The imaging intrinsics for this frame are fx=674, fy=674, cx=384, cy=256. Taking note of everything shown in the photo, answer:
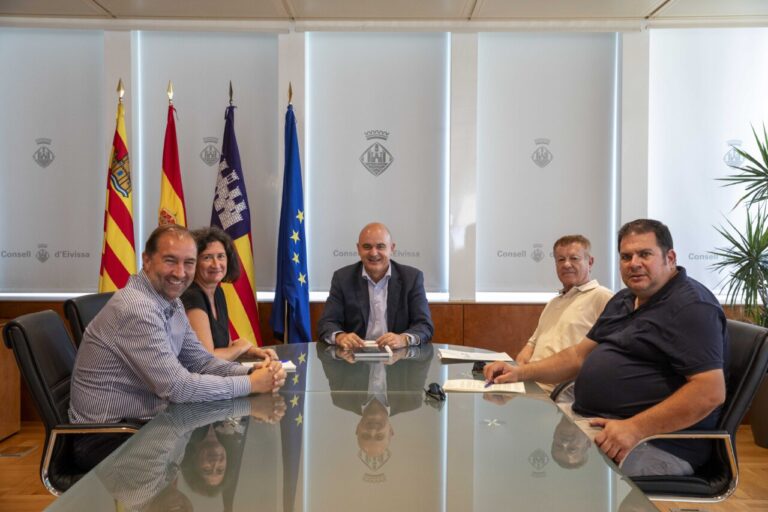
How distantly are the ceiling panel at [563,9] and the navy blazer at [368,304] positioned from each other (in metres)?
1.99

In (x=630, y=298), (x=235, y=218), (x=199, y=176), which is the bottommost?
(x=630, y=298)

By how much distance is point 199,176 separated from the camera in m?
5.07

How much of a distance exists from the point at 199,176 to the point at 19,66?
158cm

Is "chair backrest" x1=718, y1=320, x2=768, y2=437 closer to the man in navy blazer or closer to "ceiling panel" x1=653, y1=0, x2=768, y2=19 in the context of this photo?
the man in navy blazer

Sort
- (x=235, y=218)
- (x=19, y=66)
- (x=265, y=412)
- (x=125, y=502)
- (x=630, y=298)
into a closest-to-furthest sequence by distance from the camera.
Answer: (x=125, y=502), (x=265, y=412), (x=630, y=298), (x=235, y=218), (x=19, y=66)

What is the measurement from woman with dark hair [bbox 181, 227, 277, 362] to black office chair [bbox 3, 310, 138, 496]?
675mm

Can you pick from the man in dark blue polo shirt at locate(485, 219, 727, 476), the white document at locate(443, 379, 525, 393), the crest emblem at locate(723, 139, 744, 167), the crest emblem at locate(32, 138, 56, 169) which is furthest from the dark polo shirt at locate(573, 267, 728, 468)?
the crest emblem at locate(32, 138, 56, 169)

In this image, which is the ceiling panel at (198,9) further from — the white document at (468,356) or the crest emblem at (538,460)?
the crest emblem at (538,460)

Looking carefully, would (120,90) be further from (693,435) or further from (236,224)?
(693,435)

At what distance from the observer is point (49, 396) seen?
2217 mm

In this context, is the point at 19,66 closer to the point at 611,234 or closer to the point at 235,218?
the point at 235,218

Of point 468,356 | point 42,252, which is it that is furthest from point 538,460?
point 42,252

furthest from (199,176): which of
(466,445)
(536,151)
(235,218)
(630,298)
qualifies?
(466,445)

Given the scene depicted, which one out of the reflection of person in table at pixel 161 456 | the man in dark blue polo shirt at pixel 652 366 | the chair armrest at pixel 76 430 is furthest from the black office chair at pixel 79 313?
the man in dark blue polo shirt at pixel 652 366
